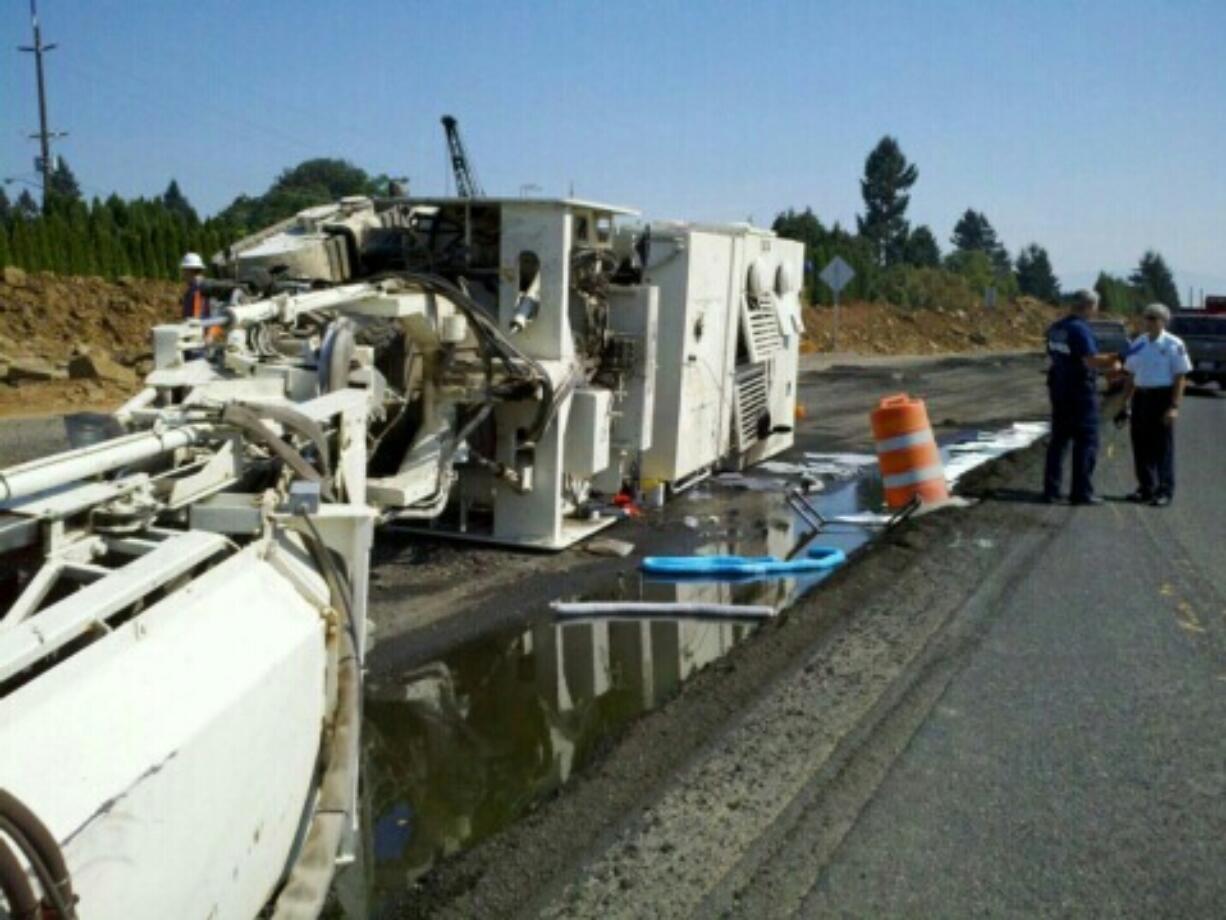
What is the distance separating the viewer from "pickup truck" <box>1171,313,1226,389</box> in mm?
26703

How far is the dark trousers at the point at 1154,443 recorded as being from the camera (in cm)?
1110

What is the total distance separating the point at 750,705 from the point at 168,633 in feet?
10.5

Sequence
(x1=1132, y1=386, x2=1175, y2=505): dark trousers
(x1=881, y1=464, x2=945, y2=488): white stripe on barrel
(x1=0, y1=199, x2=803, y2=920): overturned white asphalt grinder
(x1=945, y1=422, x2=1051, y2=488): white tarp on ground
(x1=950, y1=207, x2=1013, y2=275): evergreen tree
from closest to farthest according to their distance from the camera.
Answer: (x1=0, y1=199, x2=803, y2=920): overturned white asphalt grinder → (x1=881, y1=464, x2=945, y2=488): white stripe on barrel → (x1=1132, y1=386, x2=1175, y2=505): dark trousers → (x1=945, y1=422, x2=1051, y2=488): white tarp on ground → (x1=950, y1=207, x2=1013, y2=275): evergreen tree

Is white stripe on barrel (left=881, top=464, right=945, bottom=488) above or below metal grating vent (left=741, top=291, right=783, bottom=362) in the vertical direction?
below

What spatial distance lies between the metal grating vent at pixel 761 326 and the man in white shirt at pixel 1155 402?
3.27 metres

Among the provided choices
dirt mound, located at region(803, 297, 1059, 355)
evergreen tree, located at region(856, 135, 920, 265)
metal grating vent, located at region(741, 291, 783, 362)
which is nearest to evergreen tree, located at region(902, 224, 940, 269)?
evergreen tree, located at region(856, 135, 920, 265)

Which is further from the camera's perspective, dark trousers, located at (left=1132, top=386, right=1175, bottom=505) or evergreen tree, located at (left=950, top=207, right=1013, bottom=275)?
evergreen tree, located at (left=950, top=207, right=1013, bottom=275)

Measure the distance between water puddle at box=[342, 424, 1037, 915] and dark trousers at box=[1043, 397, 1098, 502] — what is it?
372 centimetres

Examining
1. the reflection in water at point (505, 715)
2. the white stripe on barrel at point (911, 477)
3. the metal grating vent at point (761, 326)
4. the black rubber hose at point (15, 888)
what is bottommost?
the reflection in water at point (505, 715)

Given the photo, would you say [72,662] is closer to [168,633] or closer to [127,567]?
[168,633]

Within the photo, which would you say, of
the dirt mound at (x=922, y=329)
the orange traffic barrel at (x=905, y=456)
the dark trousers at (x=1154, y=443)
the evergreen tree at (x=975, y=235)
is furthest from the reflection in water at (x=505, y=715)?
the evergreen tree at (x=975, y=235)

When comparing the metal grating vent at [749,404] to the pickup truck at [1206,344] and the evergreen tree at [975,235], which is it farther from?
the evergreen tree at [975,235]

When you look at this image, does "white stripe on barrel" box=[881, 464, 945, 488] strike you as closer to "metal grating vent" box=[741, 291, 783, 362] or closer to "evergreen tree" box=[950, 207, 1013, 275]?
"metal grating vent" box=[741, 291, 783, 362]

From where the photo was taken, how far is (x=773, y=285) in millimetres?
12320
